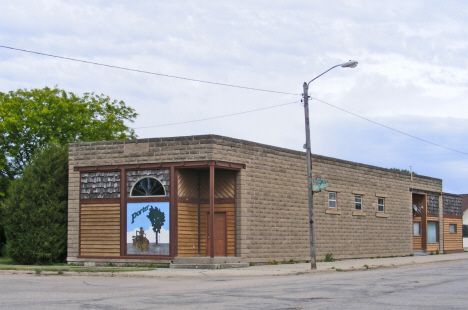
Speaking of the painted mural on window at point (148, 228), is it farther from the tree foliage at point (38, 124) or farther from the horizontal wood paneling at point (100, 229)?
the tree foliage at point (38, 124)

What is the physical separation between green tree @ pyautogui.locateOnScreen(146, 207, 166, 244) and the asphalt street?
18.1ft

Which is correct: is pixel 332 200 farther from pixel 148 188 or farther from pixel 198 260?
pixel 148 188

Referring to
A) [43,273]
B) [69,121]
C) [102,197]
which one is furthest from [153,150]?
[69,121]

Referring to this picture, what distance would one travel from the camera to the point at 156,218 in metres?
25.9

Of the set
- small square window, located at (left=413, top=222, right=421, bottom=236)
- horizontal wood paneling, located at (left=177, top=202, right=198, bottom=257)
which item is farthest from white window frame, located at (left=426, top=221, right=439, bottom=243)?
horizontal wood paneling, located at (left=177, top=202, right=198, bottom=257)

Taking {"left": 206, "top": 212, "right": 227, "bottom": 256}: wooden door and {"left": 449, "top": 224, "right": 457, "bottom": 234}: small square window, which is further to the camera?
{"left": 449, "top": 224, "right": 457, "bottom": 234}: small square window

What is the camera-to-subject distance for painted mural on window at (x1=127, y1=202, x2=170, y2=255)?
2577cm

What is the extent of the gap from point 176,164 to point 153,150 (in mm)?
1322

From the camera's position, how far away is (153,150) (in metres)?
26.3

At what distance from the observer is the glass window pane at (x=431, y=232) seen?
43.0m

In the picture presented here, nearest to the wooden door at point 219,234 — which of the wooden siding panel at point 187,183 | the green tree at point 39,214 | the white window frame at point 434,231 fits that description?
the wooden siding panel at point 187,183

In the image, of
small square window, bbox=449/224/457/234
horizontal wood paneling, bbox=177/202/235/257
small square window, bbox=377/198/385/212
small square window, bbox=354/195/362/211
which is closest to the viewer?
horizontal wood paneling, bbox=177/202/235/257

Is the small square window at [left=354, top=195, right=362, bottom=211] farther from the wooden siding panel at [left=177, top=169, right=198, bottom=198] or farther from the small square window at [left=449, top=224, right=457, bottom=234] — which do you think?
the small square window at [left=449, top=224, right=457, bottom=234]

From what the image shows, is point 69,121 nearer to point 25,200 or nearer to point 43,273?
point 25,200
